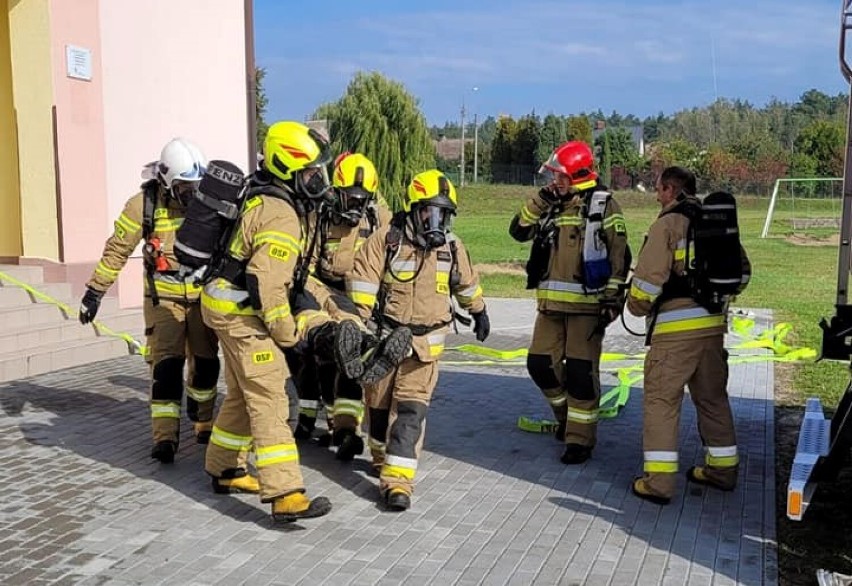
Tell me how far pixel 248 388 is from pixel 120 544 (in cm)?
101

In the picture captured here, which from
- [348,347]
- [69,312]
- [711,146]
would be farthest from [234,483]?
[711,146]

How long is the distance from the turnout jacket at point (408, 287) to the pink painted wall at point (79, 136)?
5.76 m

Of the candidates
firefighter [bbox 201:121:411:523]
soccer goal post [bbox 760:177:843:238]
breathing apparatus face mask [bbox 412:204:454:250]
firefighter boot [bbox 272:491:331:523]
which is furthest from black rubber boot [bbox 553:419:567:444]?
soccer goal post [bbox 760:177:843:238]

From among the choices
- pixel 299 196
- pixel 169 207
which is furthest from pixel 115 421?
pixel 299 196

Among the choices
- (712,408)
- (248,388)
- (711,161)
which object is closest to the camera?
(248,388)

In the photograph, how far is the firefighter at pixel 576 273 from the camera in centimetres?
583

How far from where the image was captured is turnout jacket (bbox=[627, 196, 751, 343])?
201 inches

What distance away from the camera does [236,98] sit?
41.1ft

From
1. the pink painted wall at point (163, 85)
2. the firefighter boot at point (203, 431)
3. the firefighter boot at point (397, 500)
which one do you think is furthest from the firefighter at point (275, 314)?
the pink painted wall at point (163, 85)

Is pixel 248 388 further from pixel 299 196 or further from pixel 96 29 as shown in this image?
pixel 96 29

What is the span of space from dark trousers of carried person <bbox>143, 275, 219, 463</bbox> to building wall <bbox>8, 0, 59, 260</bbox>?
181 inches

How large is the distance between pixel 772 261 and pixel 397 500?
69.3ft

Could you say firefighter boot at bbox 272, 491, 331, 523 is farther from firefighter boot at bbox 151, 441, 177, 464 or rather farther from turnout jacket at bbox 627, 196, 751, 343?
turnout jacket at bbox 627, 196, 751, 343

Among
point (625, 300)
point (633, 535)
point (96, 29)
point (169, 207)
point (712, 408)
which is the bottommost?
point (633, 535)
